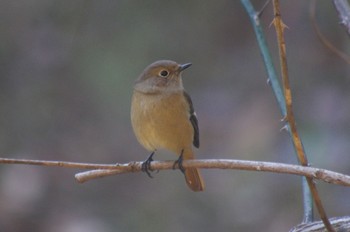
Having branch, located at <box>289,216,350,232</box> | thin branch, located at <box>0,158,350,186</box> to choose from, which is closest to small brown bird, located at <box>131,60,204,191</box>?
thin branch, located at <box>0,158,350,186</box>

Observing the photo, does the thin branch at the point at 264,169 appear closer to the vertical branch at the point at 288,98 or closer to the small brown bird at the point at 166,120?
the vertical branch at the point at 288,98

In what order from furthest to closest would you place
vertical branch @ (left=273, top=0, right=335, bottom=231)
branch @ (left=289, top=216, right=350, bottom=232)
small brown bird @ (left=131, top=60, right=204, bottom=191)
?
small brown bird @ (left=131, top=60, right=204, bottom=191) < branch @ (left=289, top=216, right=350, bottom=232) < vertical branch @ (left=273, top=0, right=335, bottom=231)

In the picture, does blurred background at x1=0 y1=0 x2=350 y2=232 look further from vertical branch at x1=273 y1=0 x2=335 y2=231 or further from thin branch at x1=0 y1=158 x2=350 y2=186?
vertical branch at x1=273 y1=0 x2=335 y2=231

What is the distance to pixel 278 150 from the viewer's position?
6867 millimetres

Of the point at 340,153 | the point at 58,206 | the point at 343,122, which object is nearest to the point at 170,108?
the point at 340,153

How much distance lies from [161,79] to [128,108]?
3.20 m

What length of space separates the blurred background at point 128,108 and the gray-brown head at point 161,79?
1671 mm

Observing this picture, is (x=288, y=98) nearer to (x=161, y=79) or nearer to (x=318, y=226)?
(x=318, y=226)

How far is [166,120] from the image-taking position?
15.1 feet

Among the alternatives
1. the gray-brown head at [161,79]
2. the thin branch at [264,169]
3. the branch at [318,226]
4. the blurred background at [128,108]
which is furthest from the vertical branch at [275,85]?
the blurred background at [128,108]

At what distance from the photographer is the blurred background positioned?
703 cm

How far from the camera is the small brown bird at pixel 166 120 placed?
15.0ft

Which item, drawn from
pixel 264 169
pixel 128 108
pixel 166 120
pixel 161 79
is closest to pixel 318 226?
pixel 264 169

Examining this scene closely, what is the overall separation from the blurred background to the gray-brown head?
5.48ft
